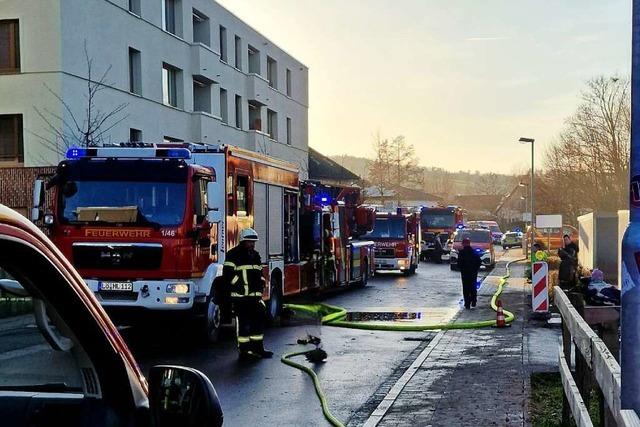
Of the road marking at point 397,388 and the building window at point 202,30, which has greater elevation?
the building window at point 202,30

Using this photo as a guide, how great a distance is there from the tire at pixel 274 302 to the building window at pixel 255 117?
92.1 ft

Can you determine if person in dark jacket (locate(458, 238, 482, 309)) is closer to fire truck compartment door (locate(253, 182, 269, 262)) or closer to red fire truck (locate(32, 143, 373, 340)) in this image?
fire truck compartment door (locate(253, 182, 269, 262))

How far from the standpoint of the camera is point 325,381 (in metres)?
9.84

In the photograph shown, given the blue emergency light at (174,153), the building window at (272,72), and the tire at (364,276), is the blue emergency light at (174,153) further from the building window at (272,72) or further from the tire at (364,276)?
the building window at (272,72)

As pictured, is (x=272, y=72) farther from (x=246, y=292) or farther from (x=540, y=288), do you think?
(x=246, y=292)

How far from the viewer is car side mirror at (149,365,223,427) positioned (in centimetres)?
218

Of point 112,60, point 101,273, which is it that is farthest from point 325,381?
point 112,60

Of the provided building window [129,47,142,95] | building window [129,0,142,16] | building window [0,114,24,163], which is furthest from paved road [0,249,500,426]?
building window [129,0,142,16]

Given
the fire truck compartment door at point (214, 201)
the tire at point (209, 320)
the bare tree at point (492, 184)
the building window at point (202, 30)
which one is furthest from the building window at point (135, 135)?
the bare tree at point (492, 184)

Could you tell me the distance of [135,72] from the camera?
30.8 meters

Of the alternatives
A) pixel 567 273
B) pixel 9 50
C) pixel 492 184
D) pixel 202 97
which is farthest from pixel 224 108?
pixel 492 184

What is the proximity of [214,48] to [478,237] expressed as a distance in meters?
14.5

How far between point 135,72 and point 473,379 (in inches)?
944

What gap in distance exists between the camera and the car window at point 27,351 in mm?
2316
